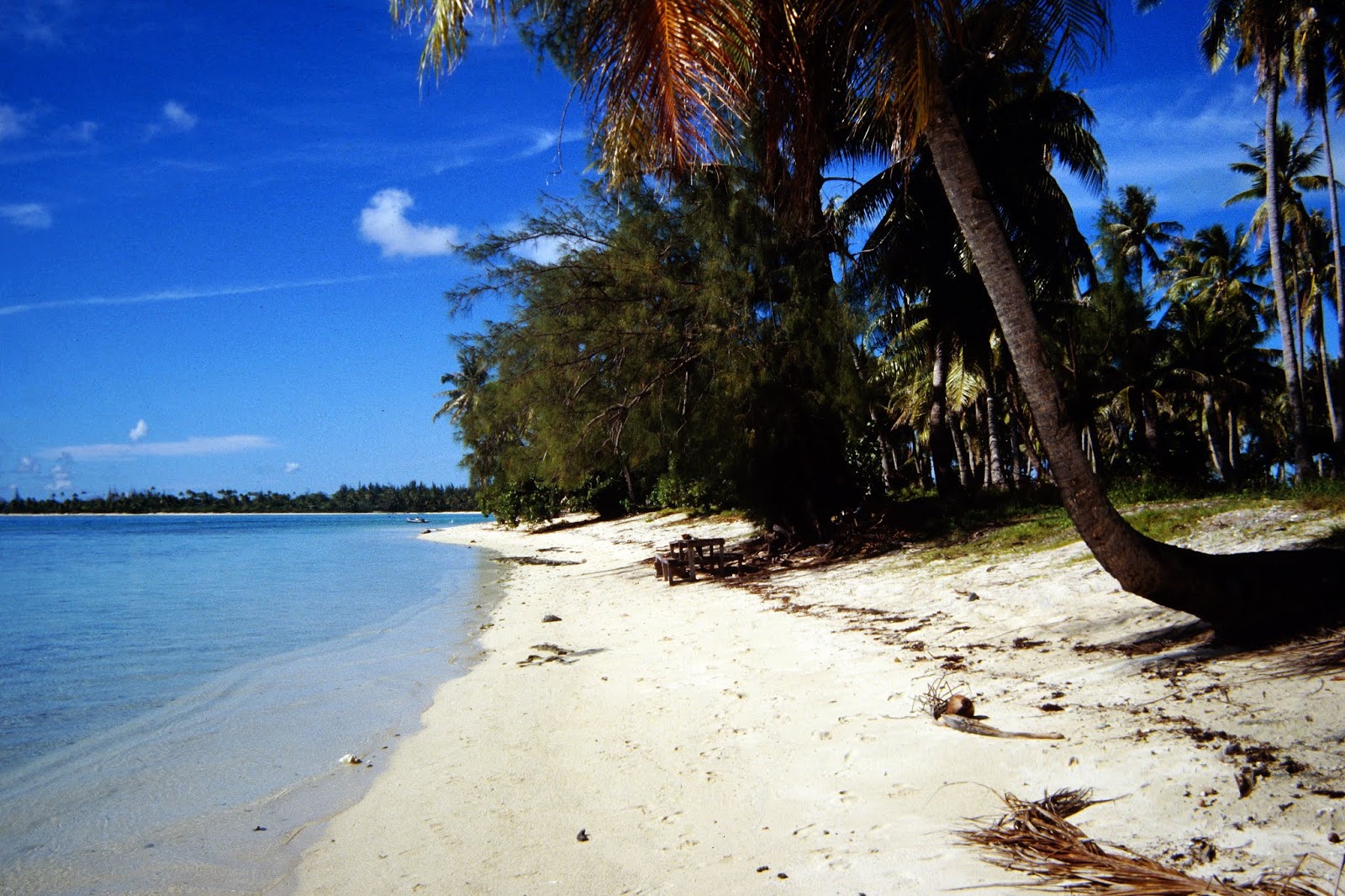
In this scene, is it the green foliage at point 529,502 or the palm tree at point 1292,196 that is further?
the green foliage at point 529,502

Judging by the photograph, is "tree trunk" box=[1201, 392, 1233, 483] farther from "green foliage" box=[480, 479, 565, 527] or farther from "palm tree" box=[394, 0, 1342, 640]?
"palm tree" box=[394, 0, 1342, 640]

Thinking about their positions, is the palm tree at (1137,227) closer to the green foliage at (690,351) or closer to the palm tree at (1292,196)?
the palm tree at (1292,196)

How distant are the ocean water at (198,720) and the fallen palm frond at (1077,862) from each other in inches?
136

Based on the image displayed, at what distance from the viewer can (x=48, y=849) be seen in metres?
4.63

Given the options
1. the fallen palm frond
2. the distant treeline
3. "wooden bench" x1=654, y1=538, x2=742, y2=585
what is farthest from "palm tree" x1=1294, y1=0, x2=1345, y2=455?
the distant treeline

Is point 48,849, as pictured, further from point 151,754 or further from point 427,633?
point 427,633

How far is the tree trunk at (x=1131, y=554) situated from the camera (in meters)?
4.93

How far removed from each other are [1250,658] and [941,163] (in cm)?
369

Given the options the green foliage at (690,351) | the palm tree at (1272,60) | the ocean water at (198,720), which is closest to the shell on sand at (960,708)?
the ocean water at (198,720)

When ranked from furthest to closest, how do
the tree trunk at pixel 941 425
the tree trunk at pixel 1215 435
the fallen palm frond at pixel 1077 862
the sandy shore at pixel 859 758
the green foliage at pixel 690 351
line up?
the tree trunk at pixel 1215 435 → the tree trunk at pixel 941 425 → the green foliage at pixel 690 351 → the sandy shore at pixel 859 758 → the fallen palm frond at pixel 1077 862

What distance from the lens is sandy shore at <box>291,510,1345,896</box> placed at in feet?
10.9

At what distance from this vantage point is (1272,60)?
623 inches

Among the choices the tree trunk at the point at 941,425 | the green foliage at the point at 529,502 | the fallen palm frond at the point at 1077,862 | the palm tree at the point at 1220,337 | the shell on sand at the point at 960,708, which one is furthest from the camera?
the green foliage at the point at 529,502

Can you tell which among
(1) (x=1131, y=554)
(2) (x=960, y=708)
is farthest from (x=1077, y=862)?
(1) (x=1131, y=554)
